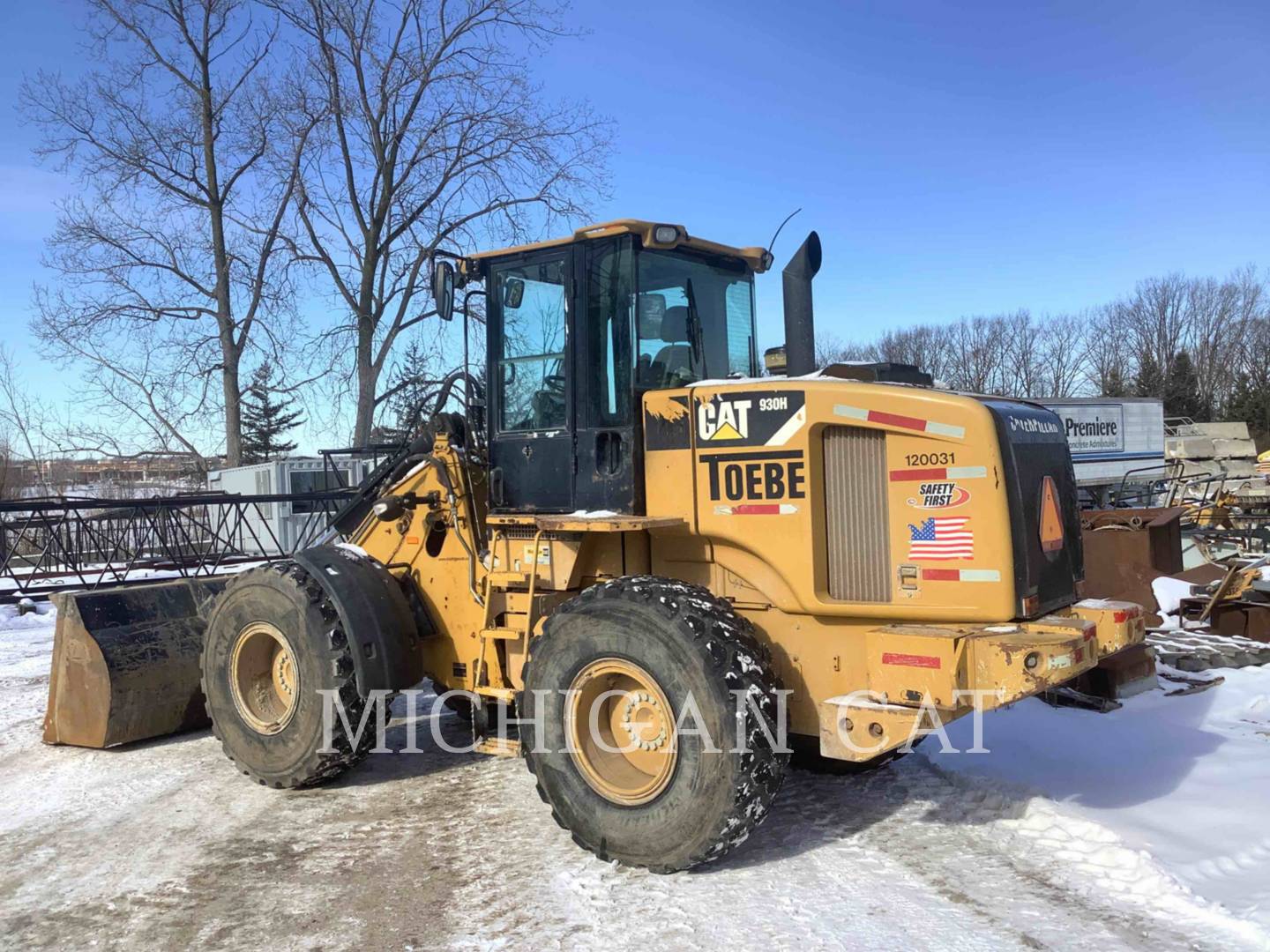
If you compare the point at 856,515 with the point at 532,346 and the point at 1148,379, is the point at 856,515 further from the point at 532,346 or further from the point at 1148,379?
the point at 1148,379

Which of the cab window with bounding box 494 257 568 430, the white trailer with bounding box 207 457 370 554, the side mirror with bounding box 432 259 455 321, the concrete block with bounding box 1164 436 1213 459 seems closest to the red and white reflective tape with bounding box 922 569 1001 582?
the cab window with bounding box 494 257 568 430

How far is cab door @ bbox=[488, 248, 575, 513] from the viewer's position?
542 cm

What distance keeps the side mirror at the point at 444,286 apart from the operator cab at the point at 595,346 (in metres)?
0.19

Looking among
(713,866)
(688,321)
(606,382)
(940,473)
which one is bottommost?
(713,866)

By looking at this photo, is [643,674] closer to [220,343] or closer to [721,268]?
[721,268]

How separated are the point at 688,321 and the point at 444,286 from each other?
1399mm

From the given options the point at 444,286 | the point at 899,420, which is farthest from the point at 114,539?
the point at 899,420

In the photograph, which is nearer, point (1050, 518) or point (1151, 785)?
point (1050, 518)

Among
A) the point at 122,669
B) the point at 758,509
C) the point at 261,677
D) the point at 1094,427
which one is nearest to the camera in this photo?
the point at 758,509

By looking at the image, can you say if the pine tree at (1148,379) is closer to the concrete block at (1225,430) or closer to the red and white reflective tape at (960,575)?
the concrete block at (1225,430)

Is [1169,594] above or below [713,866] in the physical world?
above

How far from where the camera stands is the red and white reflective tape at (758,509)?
4676mm

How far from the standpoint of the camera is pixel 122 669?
6781 millimetres

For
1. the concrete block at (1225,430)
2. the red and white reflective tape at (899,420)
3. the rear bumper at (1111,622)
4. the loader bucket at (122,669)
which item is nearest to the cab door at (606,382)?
the red and white reflective tape at (899,420)
